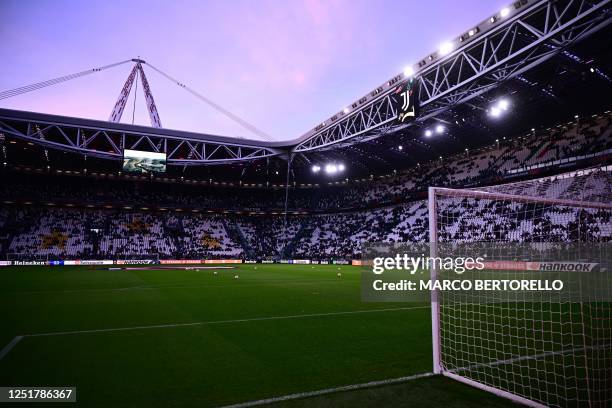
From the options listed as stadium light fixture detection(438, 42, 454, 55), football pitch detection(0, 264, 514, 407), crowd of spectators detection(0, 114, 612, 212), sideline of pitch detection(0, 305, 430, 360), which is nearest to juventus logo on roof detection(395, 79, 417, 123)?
stadium light fixture detection(438, 42, 454, 55)

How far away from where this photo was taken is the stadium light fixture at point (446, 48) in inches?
866

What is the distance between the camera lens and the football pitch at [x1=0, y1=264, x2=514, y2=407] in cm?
464

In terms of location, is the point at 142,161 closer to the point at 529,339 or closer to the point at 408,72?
the point at 408,72

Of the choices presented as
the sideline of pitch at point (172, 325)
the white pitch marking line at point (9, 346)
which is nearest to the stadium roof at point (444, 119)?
the sideline of pitch at point (172, 325)

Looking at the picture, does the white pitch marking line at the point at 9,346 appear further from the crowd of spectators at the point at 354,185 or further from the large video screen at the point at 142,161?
the crowd of spectators at the point at 354,185

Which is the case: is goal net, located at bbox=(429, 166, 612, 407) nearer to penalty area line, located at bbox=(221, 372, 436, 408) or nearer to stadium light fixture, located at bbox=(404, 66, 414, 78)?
penalty area line, located at bbox=(221, 372, 436, 408)

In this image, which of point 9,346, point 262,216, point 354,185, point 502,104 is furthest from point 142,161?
point 502,104

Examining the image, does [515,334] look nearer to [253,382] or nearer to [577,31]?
[253,382]

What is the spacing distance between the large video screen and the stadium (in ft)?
1.02

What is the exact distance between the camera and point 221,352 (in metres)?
6.52

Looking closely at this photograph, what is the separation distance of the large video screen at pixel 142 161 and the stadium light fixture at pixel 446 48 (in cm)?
2910

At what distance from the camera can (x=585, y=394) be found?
4.83m

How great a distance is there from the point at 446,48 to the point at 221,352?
22.5 meters

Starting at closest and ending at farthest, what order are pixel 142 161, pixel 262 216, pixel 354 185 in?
1. pixel 142 161
2. pixel 354 185
3. pixel 262 216
